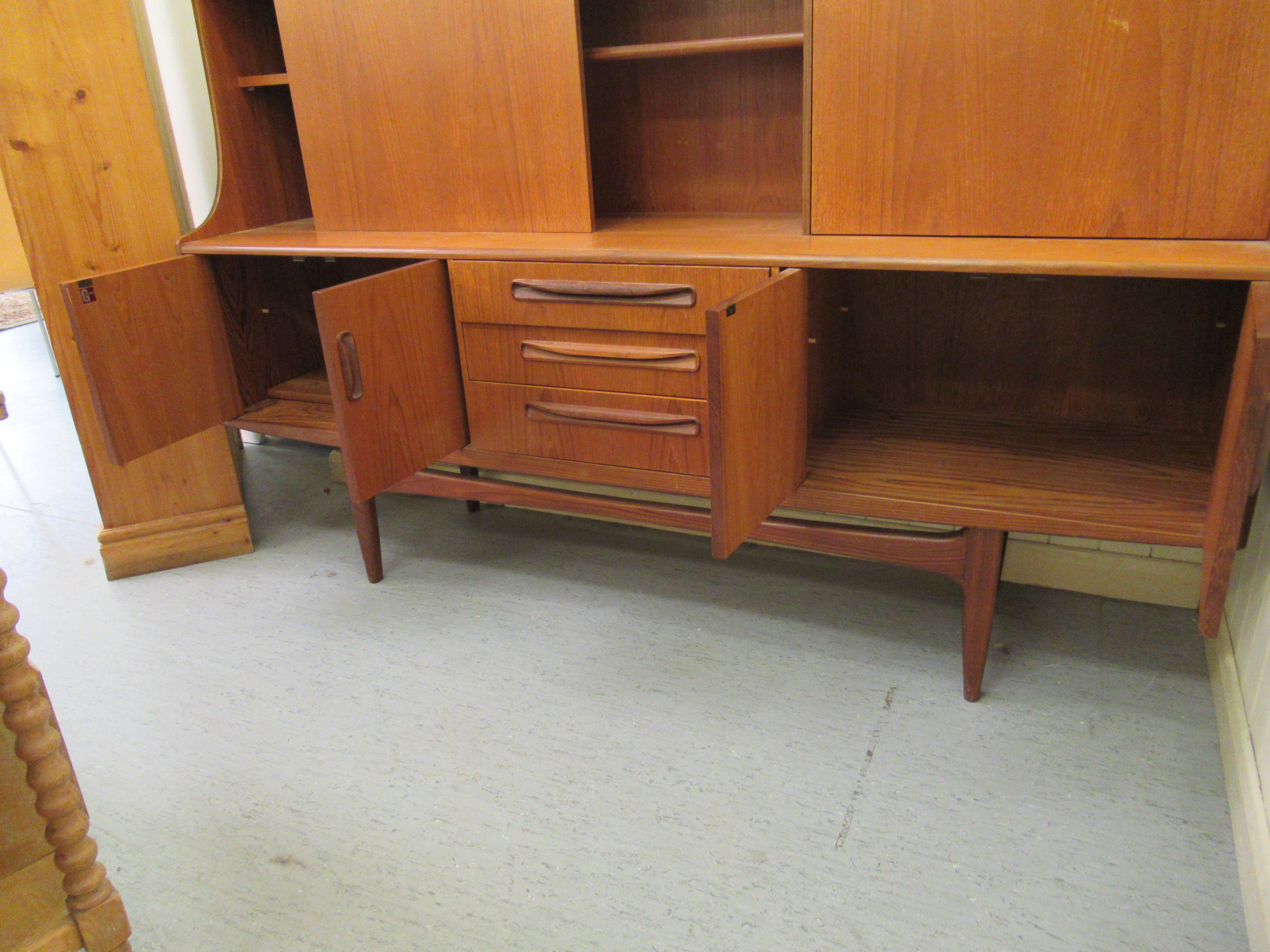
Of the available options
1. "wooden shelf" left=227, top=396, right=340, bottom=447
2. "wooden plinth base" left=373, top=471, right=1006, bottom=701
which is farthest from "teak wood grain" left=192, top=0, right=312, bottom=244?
"wooden plinth base" left=373, top=471, right=1006, bottom=701

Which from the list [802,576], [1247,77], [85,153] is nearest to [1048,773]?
[802,576]

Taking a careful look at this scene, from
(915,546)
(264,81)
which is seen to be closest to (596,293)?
(915,546)

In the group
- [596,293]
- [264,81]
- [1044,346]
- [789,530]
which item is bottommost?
[789,530]

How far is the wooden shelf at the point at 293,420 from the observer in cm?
201

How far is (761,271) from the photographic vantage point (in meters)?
1.47

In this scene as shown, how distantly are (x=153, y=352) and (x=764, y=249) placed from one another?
132 centimetres

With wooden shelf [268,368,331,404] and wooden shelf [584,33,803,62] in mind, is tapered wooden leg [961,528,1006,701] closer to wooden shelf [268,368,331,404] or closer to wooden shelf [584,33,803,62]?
wooden shelf [584,33,803,62]

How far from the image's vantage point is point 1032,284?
5.64 ft

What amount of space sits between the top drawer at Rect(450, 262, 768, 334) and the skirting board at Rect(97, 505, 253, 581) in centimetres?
102

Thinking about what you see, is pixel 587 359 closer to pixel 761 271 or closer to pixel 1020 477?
pixel 761 271

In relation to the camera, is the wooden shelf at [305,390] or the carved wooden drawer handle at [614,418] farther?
the wooden shelf at [305,390]

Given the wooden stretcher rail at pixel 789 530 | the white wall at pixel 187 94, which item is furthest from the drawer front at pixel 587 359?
the white wall at pixel 187 94

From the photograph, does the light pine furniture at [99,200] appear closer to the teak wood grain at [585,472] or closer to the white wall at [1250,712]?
the teak wood grain at [585,472]

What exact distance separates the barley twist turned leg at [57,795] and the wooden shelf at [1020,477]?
1.13 m
